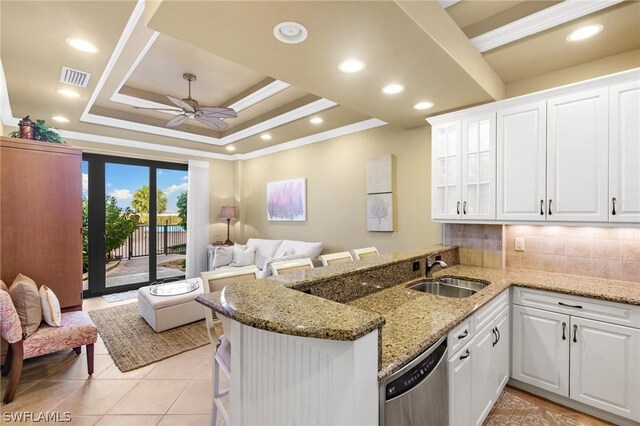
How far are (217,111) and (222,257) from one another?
2.98m

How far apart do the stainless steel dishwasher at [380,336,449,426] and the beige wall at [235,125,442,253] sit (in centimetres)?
225

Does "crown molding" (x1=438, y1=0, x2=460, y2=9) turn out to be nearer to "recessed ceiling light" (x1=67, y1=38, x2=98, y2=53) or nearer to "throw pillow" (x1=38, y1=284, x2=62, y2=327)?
"recessed ceiling light" (x1=67, y1=38, x2=98, y2=53)

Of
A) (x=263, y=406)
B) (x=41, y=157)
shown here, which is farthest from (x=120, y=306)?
(x=263, y=406)

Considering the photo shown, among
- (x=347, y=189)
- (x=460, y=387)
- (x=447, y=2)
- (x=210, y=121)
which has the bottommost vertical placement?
(x=460, y=387)

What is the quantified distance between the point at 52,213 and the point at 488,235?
4.42 meters

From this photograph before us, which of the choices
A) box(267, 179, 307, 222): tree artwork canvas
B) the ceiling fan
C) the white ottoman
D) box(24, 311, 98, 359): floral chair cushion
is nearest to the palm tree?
box(267, 179, 307, 222): tree artwork canvas

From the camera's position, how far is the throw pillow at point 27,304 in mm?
Answer: 2477

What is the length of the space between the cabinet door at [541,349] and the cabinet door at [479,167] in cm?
89

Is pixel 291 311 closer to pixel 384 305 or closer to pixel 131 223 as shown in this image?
pixel 384 305

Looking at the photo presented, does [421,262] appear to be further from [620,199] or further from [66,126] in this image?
[66,126]

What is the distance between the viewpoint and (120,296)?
5.20 m

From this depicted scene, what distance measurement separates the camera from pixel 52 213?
2.96 meters

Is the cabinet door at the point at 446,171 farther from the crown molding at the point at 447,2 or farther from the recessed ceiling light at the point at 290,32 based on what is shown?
the recessed ceiling light at the point at 290,32

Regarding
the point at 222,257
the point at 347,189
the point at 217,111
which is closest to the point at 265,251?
the point at 222,257
